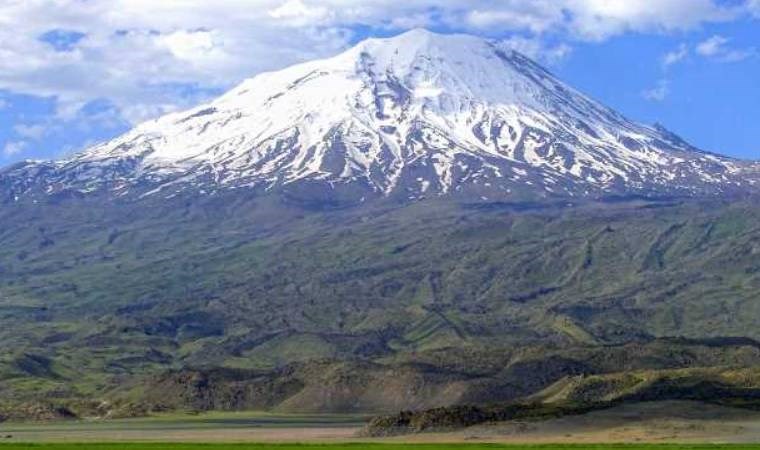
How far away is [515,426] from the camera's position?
427 ft

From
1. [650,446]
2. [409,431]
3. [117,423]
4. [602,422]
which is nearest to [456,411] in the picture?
[409,431]

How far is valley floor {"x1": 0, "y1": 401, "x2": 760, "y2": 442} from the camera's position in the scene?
11606cm

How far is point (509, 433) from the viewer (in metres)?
128

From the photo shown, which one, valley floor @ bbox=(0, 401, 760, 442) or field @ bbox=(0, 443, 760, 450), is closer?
field @ bbox=(0, 443, 760, 450)

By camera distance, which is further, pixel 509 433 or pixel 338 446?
pixel 509 433

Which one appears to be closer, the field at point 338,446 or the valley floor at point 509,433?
the field at point 338,446

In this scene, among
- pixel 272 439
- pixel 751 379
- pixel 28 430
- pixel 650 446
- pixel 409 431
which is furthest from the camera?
pixel 751 379

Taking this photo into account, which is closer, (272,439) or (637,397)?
(272,439)

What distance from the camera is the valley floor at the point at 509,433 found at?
116062 mm

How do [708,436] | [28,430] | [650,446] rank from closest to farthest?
[650,446], [708,436], [28,430]

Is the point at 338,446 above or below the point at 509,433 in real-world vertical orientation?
above

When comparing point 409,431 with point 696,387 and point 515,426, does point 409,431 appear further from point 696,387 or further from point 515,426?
point 696,387

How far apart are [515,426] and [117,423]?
197ft

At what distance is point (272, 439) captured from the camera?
127m
